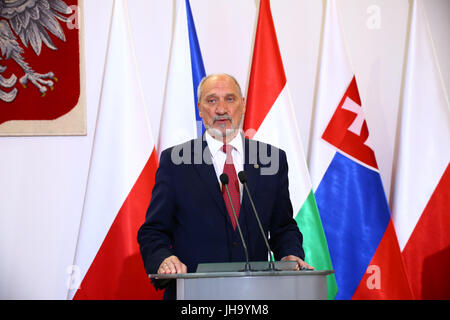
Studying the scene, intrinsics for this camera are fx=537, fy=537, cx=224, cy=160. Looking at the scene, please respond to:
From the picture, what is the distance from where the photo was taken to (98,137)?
3244mm

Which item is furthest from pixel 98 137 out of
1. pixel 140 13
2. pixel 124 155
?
pixel 140 13

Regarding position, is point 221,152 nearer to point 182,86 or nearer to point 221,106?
point 221,106

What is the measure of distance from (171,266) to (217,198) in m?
0.43

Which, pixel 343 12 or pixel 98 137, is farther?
pixel 343 12

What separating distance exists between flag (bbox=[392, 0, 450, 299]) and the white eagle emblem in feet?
7.66

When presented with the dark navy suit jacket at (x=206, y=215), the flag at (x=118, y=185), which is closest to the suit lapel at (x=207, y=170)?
the dark navy suit jacket at (x=206, y=215)

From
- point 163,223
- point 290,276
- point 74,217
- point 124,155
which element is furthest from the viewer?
point 74,217

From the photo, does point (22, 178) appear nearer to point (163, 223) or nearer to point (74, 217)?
point (74, 217)

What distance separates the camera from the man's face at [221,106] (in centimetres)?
228

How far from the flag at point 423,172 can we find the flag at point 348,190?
20cm

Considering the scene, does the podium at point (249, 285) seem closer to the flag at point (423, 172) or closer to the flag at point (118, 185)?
the flag at point (118, 185)

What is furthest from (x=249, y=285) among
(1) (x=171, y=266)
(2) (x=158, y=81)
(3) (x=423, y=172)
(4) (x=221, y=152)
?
(2) (x=158, y=81)

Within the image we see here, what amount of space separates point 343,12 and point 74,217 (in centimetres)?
231

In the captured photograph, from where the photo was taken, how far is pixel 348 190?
3.29 meters
